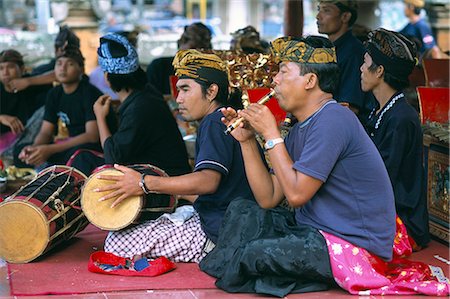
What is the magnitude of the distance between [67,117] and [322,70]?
330cm

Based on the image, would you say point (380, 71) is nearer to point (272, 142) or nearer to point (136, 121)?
point (272, 142)

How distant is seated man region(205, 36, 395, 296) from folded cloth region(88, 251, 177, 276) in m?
0.51

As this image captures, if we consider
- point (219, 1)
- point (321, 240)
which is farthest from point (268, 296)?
point (219, 1)

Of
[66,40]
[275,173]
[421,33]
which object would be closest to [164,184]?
[275,173]

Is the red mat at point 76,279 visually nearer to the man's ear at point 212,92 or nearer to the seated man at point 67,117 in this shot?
the man's ear at point 212,92

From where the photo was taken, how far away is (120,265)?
4.67 meters

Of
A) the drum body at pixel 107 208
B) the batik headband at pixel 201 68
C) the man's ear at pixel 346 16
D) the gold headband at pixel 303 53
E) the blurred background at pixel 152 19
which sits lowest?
the blurred background at pixel 152 19

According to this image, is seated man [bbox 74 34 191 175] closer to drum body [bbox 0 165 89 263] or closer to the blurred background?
drum body [bbox 0 165 89 263]

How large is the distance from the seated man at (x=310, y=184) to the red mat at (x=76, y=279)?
0.35 meters

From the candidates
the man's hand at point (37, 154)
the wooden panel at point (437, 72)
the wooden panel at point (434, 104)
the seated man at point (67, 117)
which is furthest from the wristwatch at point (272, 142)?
the wooden panel at point (437, 72)

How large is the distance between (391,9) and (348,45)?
10.2m

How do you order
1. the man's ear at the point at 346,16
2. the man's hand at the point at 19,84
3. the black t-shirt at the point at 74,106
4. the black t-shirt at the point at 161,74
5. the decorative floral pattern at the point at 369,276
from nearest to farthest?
the decorative floral pattern at the point at 369,276 → the man's ear at the point at 346,16 → the black t-shirt at the point at 74,106 → the man's hand at the point at 19,84 → the black t-shirt at the point at 161,74

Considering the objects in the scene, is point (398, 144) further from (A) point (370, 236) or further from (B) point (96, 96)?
(B) point (96, 96)

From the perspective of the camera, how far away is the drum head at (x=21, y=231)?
4.62 metres
